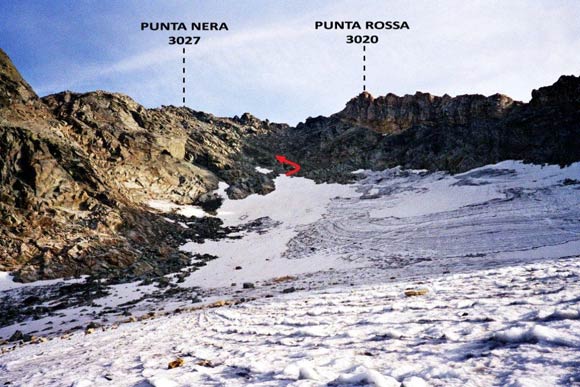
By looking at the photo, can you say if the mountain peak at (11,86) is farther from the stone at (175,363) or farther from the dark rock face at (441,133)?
the stone at (175,363)

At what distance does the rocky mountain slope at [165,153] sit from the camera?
29.8m

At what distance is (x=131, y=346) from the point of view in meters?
8.27

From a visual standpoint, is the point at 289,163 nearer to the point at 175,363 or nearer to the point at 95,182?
the point at 95,182

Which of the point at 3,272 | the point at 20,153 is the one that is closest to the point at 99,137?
the point at 20,153

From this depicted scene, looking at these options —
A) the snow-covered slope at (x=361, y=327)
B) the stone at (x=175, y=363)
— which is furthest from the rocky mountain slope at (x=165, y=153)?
the stone at (x=175, y=363)

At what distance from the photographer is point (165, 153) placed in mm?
54688

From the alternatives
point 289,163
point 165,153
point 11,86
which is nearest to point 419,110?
point 289,163

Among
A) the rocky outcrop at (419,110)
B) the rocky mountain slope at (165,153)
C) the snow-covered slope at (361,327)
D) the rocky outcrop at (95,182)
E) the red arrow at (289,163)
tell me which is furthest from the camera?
the red arrow at (289,163)

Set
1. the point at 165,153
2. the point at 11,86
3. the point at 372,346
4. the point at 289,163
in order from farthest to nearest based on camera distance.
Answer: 1. the point at 289,163
2. the point at 165,153
3. the point at 11,86
4. the point at 372,346

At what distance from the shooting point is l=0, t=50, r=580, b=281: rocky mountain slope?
29844mm

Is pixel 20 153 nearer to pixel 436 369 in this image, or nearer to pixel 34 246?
pixel 34 246

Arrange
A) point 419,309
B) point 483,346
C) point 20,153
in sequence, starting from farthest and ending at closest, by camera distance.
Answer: point 20,153, point 419,309, point 483,346

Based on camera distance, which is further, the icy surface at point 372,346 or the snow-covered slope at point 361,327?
the snow-covered slope at point 361,327

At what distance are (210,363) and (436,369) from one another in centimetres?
349
